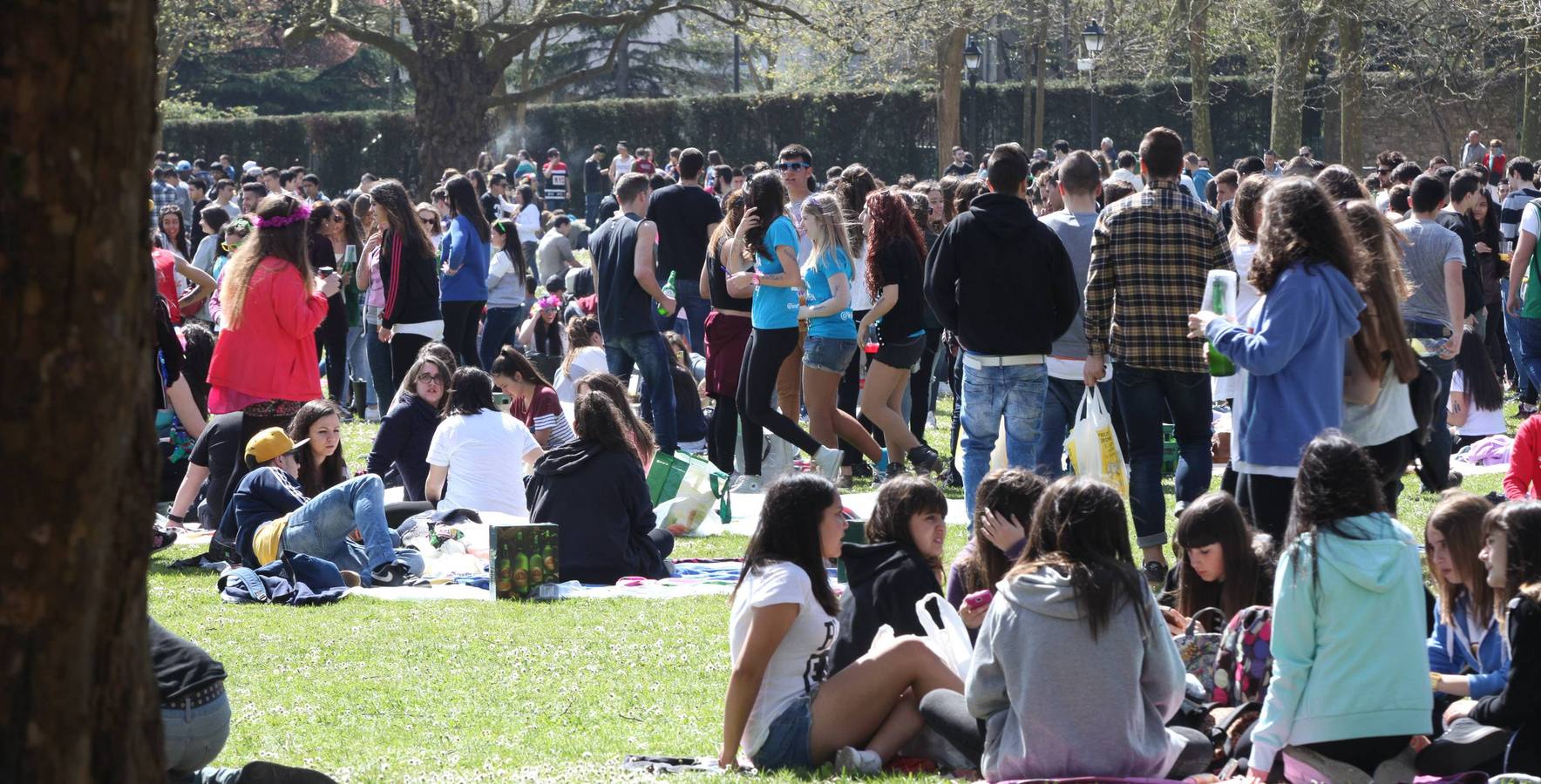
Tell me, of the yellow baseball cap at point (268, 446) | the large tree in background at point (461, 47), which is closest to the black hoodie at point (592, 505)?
the yellow baseball cap at point (268, 446)

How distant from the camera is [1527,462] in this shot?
7504 mm

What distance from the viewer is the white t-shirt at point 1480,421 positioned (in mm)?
11031

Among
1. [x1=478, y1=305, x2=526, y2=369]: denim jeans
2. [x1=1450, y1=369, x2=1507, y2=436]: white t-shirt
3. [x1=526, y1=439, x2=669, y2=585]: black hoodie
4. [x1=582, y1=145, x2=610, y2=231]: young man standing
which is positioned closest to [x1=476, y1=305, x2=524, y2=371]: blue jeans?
[x1=478, y1=305, x2=526, y2=369]: denim jeans

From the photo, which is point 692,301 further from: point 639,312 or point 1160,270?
point 1160,270

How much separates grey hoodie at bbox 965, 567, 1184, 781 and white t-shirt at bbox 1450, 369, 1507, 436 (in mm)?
7027

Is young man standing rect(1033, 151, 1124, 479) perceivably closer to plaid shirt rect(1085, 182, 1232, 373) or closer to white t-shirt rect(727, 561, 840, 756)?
plaid shirt rect(1085, 182, 1232, 373)

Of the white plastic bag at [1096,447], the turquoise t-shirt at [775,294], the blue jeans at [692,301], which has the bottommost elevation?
the white plastic bag at [1096,447]

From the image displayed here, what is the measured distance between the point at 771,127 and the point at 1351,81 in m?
17.5

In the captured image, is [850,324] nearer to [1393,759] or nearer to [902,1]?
[1393,759]

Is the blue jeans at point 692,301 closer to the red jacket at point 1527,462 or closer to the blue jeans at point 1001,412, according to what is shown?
the blue jeans at point 1001,412

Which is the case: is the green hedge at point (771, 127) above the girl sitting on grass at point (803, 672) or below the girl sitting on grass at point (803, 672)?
above

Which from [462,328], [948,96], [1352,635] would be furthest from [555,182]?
[1352,635]

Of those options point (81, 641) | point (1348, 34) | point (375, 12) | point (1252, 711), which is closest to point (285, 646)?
point (1252, 711)

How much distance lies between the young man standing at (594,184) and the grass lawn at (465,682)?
24527 millimetres
